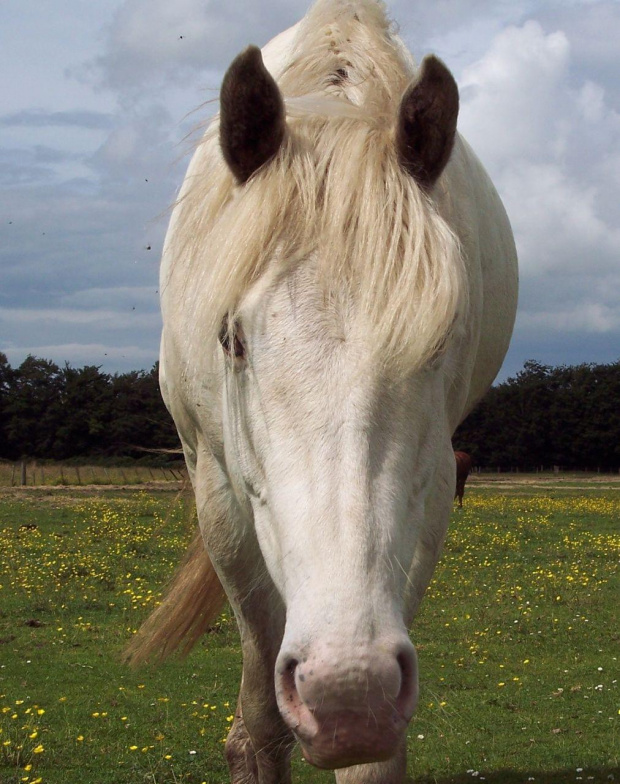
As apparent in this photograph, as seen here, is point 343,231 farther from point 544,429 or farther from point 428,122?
point 544,429

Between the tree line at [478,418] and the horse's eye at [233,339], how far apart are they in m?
36.3

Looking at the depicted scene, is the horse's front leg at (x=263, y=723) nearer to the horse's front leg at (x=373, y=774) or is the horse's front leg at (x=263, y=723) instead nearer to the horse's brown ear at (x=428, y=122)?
the horse's front leg at (x=373, y=774)

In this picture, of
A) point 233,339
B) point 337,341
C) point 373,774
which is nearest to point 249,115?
point 233,339

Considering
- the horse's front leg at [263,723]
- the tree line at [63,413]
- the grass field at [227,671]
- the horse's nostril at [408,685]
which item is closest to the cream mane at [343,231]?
the horse's nostril at [408,685]

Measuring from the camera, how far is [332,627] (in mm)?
1781

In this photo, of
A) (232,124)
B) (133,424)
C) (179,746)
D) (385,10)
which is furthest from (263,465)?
(133,424)

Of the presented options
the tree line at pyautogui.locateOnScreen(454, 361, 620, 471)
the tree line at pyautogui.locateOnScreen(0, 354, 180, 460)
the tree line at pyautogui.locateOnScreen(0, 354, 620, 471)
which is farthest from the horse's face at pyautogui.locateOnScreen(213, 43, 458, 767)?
the tree line at pyautogui.locateOnScreen(454, 361, 620, 471)

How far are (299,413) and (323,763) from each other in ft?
2.61

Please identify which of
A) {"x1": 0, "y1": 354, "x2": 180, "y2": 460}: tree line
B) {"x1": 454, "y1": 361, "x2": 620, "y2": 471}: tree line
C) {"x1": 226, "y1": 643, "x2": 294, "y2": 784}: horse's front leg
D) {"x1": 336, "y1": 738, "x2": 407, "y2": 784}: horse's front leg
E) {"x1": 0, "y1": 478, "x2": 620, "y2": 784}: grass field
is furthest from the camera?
{"x1": 454, "y1": 361, "x2": 620, "y2": 471}: tree line

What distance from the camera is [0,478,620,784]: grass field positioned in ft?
16.3

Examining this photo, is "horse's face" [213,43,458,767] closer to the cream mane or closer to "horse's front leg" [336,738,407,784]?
the cream mane

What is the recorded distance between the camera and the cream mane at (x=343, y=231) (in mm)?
2236

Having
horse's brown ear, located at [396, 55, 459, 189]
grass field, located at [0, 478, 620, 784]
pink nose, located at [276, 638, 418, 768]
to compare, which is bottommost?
grass field, located at [0, 478, 620, 784]

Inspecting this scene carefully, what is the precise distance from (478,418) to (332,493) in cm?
5740
